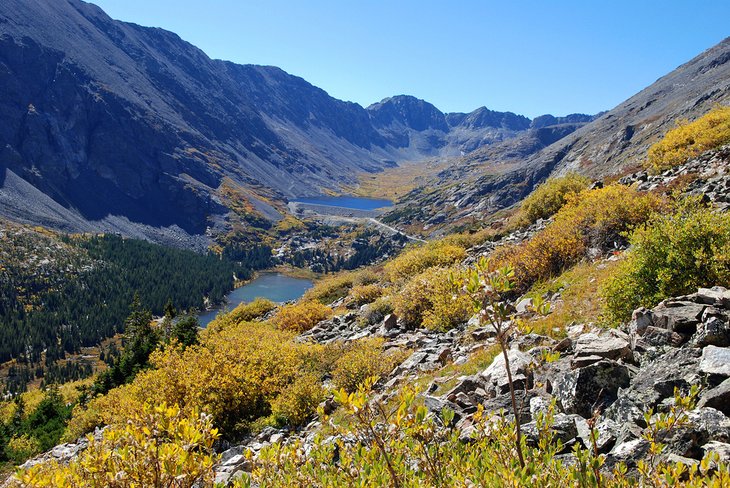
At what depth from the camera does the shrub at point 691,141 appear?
84.4ft

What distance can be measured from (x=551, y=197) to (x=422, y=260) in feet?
37.4

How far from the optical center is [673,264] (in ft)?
33.8

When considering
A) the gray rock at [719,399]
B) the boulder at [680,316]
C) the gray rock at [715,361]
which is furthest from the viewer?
the boulder at [680,316]

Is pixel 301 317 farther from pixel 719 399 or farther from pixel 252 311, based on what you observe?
pixel 719 399

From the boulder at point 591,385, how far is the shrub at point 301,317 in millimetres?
23604

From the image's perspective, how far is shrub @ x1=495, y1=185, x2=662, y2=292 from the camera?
18312 millimetres

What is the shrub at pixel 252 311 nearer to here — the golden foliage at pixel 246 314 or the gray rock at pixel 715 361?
the golden foliage at pixel 246 314

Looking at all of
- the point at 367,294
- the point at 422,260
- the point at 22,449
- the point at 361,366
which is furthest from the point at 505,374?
the point at 22,449

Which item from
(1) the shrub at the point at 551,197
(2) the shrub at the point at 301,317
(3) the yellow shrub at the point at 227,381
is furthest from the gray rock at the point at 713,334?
(1) the shrub at the point at 551,197

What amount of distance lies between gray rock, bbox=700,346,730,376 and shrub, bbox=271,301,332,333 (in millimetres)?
25051

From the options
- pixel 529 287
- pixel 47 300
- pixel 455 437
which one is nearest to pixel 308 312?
pixel 529 287

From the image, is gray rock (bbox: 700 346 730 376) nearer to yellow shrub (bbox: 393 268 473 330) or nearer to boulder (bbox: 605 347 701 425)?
boulder (bbox: 605 347 701 425)

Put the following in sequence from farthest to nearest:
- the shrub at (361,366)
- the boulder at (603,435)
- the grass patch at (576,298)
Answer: the shrub at (361,366)
the grass patch at (576,298)
the boulder at (603,435)

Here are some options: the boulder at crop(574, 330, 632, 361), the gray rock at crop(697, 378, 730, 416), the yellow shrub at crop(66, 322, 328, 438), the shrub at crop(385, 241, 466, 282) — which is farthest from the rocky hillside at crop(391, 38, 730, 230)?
the gray rock at crop(697, 378, 730, 416)
